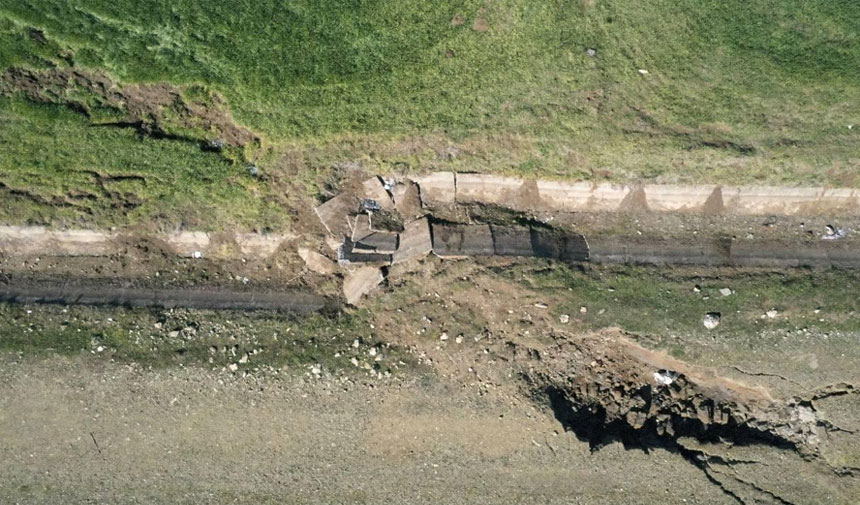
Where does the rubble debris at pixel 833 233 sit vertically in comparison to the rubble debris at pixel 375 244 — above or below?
above

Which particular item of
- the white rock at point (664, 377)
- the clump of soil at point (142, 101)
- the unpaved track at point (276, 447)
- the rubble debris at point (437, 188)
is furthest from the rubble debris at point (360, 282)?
the white rock at point (664, 377)

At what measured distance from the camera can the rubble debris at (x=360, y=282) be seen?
14836 millimetres

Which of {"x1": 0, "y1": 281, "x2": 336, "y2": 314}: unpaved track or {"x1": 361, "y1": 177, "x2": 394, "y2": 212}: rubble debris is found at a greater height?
{"x1": 361, "y1": 177, "x2": 394, "y2": 212}: rubble debris

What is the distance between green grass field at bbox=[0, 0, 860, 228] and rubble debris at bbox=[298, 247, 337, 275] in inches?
59.5

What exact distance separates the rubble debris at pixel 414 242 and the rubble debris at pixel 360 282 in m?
0.62

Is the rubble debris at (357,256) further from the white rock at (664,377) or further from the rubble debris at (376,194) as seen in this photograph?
the white rock at (664,377)

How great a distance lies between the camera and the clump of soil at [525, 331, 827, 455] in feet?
49.3

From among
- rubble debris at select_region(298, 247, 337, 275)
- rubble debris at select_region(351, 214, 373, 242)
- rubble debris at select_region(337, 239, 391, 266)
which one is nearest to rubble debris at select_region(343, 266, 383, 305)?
rubble debris at select_region(337, 239, 391, 266)

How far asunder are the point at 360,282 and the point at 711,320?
877cm

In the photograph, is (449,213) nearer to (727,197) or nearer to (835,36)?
(727,197)

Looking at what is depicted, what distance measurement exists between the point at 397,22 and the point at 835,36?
10.7 metres

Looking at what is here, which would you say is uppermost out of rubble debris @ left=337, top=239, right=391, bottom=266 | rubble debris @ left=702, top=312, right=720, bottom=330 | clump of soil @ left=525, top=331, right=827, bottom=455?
rubble debris @ left=337, top=239, right=391, bottom=266

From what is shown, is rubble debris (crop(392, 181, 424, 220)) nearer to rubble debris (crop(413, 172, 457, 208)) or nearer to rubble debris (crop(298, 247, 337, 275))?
rubble debris (crop(413, 172, 457, 208))

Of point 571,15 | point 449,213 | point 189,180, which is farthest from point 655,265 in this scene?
point 189,180
